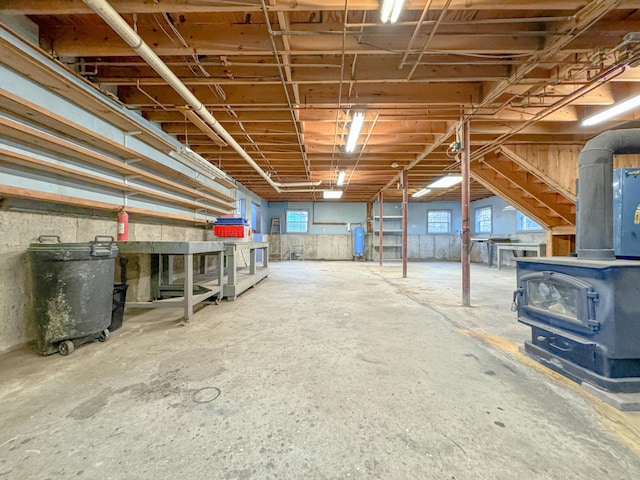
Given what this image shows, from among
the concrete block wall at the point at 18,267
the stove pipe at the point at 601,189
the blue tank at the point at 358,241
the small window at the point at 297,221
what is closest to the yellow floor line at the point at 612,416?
the stove pipe at the point at 601,189

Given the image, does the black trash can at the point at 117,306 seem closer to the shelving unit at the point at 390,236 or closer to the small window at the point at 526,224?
the shelving unit at the point at 390,236

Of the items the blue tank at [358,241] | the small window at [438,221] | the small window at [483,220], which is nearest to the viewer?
the small window at [483,220]

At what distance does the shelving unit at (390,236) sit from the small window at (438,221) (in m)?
1.56

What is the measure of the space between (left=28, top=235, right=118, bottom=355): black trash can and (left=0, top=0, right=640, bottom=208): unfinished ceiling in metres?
1.95

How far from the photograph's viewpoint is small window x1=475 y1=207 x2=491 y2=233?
10961 mm

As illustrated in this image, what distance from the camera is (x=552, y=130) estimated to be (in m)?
4.37

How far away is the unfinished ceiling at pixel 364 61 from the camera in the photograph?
226 cm

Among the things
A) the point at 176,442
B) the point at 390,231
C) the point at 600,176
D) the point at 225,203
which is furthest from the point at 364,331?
the point at 390,231

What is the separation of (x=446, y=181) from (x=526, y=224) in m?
3.63

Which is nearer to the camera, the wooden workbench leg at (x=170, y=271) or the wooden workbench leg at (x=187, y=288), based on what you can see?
the wooden workbench leg at (x=187, y=288)

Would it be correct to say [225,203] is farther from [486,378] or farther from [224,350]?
[486,378]

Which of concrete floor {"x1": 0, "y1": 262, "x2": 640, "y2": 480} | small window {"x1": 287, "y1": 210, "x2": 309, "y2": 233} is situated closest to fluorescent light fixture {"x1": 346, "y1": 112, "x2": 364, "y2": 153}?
concrete floor {"x1": 0, "y1": 262, "x2": 640, "y2": 480}

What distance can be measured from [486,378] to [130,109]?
5.06 metres

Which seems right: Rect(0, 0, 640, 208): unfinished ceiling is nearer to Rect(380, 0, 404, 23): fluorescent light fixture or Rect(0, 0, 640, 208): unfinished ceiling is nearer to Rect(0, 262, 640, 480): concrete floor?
Rect(380, 0, 404, 23): fluorescent light fixture
